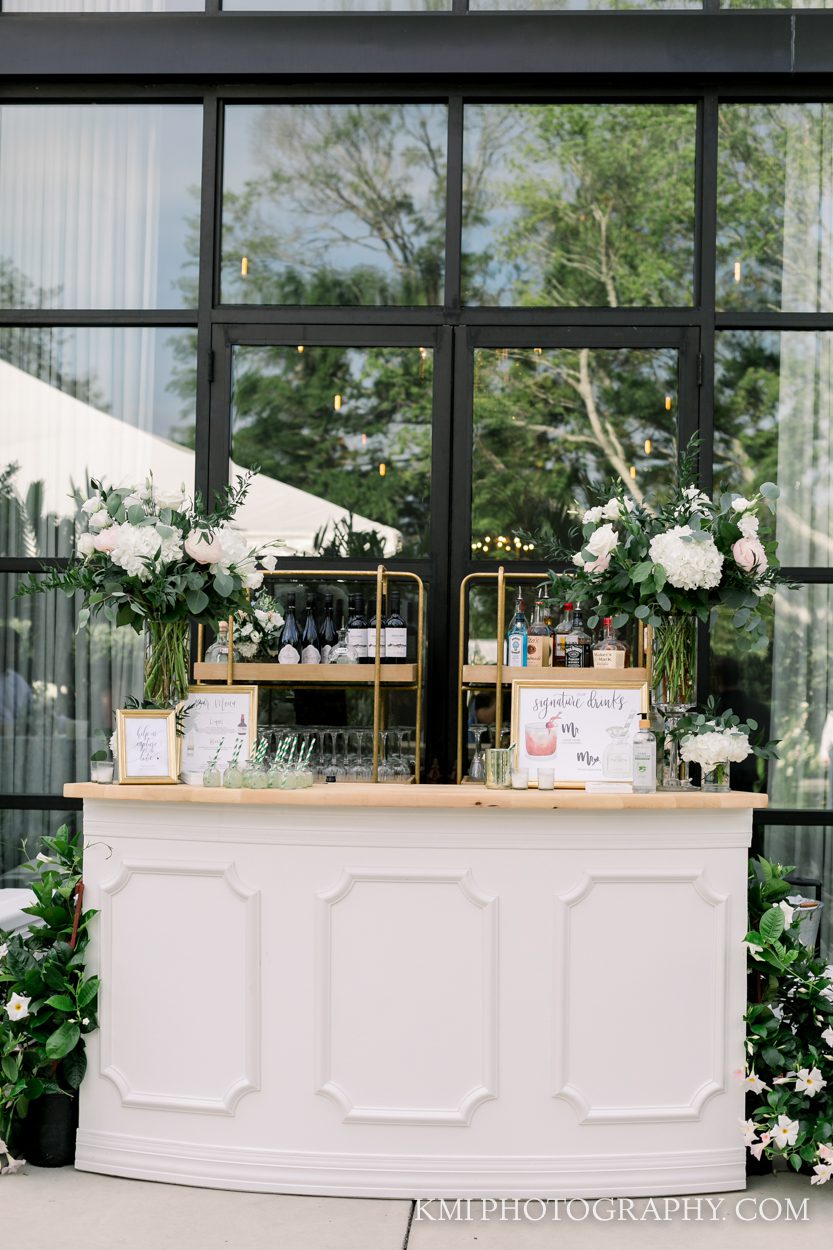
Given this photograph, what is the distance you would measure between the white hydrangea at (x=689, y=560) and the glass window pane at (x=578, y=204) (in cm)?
150

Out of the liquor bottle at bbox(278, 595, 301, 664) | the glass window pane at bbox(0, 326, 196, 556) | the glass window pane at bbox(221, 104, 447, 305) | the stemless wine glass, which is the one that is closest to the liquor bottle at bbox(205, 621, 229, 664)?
the liquor bottle at bbox(278, 595, 301, 664)

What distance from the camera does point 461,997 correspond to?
3.52m

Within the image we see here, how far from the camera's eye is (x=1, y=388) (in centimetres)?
498

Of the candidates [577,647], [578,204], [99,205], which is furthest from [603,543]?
[99,205]

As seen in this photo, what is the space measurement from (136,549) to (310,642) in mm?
1087

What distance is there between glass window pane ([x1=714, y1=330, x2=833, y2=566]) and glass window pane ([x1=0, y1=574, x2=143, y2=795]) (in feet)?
7.68

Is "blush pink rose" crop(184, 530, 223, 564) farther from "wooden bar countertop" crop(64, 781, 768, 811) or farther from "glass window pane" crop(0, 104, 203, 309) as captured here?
"glass window pane" crop(0, 104, 203, 309)

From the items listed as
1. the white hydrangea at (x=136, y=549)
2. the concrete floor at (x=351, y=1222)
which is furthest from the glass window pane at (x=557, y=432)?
the concrete floor at (x=351, y=1222)

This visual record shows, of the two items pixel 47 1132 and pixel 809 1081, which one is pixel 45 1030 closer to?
pixel 47 1132

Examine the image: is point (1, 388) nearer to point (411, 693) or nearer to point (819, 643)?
point (411, 693)

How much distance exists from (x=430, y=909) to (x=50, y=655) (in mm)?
2082

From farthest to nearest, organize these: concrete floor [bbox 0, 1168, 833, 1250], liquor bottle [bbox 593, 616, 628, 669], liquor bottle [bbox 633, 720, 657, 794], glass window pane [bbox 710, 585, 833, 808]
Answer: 1. glass window pane [bbox 710, 585, 833, 808]
2. liquor bottle [bbox 593, 616, 628, 669]
3. liquor bottle [bbox 633, 720, 657, 794]
4. concrete floor [bbox 0, 1168, 833, 1250]

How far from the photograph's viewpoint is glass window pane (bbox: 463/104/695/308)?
485cm

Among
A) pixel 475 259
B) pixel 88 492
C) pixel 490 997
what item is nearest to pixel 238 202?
pixel 475 259
